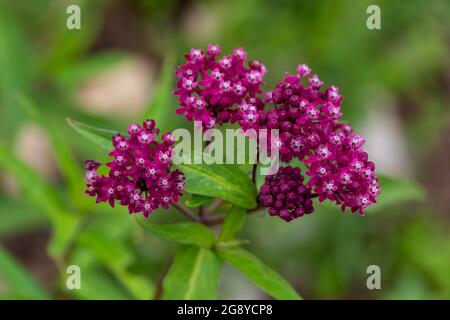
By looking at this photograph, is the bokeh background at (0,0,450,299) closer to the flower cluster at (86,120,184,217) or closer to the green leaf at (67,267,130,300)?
the green leaf at (67,267,130,300)

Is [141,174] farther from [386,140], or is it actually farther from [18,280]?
[386,140]

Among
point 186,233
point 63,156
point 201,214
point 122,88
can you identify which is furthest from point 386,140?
point 186,233

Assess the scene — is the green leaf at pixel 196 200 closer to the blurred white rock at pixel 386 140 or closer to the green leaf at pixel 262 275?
the green leaf at pixel 262 275

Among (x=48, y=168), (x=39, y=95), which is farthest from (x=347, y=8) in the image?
(x=48, y=168)

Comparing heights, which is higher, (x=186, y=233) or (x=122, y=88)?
(x=122, y=88)

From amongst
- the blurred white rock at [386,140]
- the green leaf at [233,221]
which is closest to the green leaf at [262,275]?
the green leaf at [233,221]
